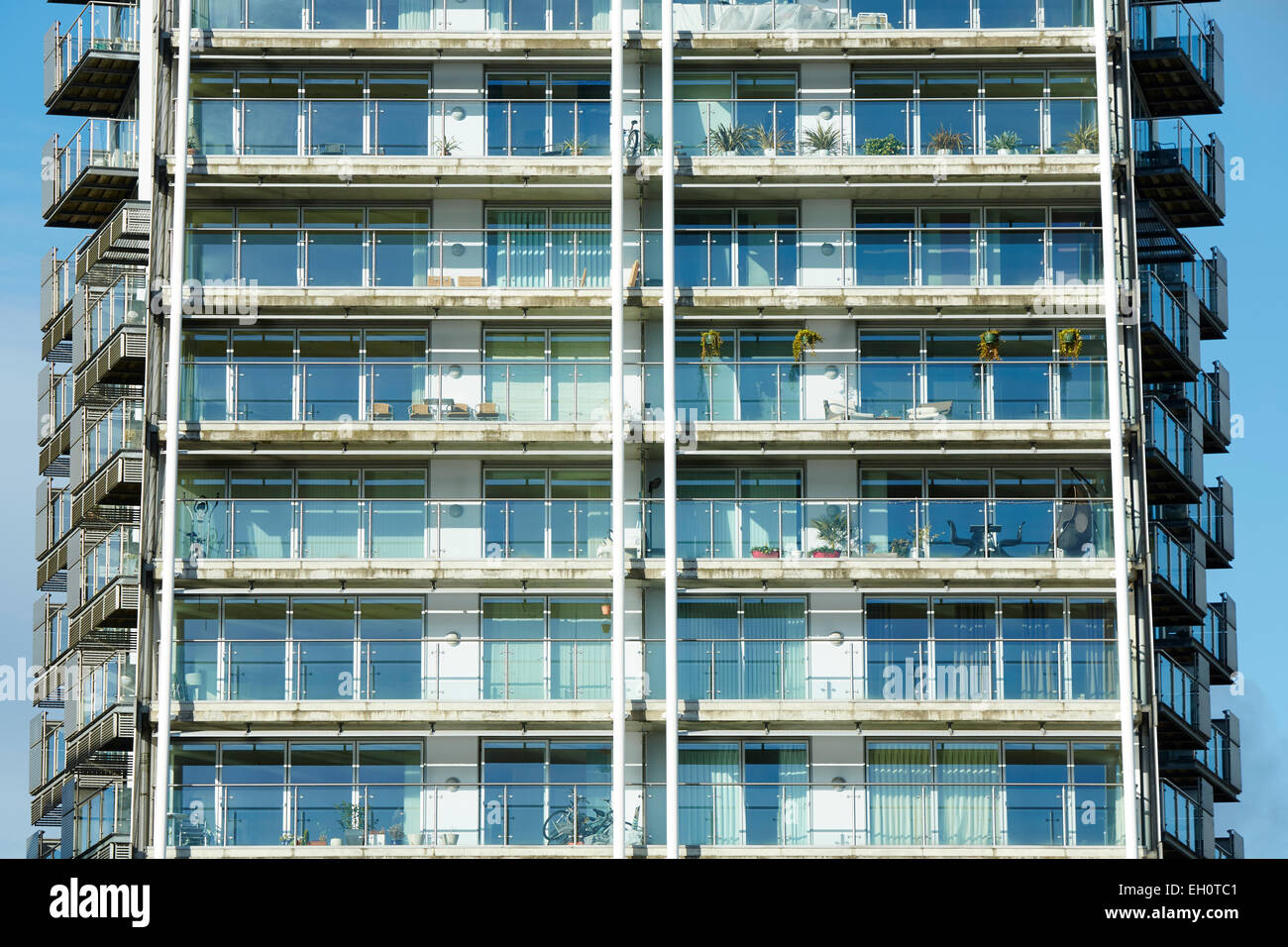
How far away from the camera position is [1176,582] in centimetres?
5375

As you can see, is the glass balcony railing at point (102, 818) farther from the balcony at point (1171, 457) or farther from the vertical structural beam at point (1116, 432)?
the balcony at point (1171, 457)

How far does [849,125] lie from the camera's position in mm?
49219

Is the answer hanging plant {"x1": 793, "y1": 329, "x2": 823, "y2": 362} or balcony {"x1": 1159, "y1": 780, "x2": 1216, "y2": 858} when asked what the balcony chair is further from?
balcony {"x1": 1159, "y1": 780, "x2": 1216, "y2": 858}

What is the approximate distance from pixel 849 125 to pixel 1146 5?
31.5 feet

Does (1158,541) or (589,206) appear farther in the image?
(1158,541)

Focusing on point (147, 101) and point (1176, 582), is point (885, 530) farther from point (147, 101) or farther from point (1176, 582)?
point (147, 101)

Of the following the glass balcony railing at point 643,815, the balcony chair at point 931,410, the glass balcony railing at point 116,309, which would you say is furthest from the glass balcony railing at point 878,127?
the glass balcony railing at point 643,815

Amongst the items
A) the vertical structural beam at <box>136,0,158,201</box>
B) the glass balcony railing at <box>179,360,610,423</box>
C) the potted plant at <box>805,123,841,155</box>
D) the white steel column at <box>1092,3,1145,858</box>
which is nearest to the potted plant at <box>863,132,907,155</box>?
the potted plant at <box>805,123,841,155</box>

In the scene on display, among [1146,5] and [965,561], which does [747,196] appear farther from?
[1146,5]

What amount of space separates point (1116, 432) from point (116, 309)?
19225 millimetres

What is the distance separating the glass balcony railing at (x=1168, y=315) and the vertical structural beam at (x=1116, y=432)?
3.27m

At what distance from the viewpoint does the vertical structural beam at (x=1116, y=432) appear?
45.7 metres
